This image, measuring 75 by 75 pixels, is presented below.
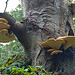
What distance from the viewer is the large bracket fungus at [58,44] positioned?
205 cm

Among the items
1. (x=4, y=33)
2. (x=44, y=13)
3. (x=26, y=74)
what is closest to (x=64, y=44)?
(x=44, y=13)

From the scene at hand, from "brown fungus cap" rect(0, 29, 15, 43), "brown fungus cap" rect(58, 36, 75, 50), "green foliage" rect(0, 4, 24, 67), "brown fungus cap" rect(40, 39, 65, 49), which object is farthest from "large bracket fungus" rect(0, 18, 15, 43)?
"green foliage" rect(0, 4, 24, 67)

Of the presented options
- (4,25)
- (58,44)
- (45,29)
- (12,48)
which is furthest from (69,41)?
(12,48)

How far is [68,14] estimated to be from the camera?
276 cm

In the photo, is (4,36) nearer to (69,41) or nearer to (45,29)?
(45,29)

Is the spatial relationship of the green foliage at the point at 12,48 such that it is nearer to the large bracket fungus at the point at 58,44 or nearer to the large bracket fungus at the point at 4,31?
the large bracket fungus at the point at 4,31

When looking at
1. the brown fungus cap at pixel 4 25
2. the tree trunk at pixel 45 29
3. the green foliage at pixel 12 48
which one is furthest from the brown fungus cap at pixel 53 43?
the green foliage at pixel 12 48

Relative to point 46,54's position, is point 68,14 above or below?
above

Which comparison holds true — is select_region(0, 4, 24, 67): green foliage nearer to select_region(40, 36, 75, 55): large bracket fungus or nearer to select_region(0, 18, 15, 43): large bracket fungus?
select_region(0, 18, 15, 43): large bracket fungus

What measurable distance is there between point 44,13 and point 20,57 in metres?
0.87

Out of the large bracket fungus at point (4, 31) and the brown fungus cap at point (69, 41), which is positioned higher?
the large bracket fungus at point (4, 31)

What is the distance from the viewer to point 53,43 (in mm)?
2127

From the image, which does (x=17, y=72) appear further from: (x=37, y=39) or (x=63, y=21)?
(x=63, y=21)

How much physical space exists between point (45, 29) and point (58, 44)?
0.41 m
